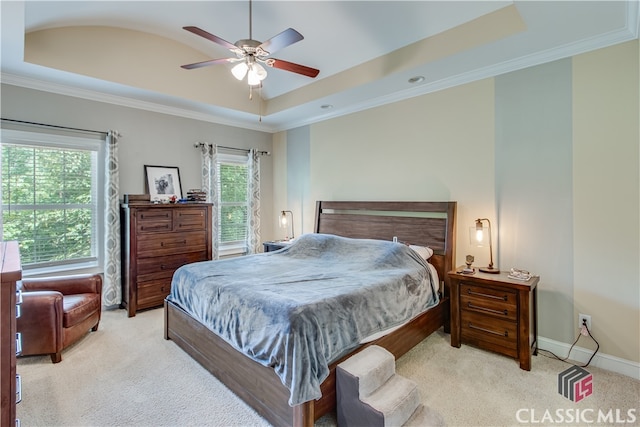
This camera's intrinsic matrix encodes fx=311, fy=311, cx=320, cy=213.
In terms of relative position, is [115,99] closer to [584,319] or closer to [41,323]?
[41,323]

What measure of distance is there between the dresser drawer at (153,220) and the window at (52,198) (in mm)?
655

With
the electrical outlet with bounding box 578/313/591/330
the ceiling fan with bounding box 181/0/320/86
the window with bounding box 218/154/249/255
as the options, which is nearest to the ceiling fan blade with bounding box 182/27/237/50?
the ceiling fan with bounding box 181/0/320/86

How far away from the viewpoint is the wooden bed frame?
6.28 ft

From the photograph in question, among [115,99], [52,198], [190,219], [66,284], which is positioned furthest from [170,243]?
[115,99]

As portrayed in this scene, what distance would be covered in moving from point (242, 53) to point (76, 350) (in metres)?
3.05

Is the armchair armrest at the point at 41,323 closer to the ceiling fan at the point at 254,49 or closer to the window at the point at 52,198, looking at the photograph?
the window at the point at 52,198

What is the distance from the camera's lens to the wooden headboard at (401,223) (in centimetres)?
341

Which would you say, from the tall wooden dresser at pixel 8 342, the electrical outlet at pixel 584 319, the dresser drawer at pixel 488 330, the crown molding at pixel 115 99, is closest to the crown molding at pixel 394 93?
the crown molding at pixel 115 99

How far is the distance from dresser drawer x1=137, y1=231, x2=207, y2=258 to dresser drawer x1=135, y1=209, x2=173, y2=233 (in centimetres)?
8

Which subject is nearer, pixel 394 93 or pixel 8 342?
pixel 8 342

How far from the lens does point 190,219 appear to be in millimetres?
4191

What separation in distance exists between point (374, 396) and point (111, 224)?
12.0ft

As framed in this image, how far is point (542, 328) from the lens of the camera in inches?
116

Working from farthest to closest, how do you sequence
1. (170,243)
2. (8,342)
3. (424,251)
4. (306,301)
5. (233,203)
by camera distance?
(233,203) < (170,243) < (424,251) < (306,301) < (8,342)
